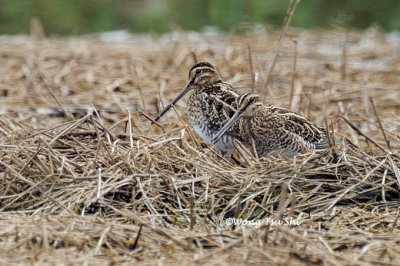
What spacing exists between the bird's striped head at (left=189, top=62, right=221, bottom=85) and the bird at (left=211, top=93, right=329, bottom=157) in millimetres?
611

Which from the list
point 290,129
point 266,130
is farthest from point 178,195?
point 290,129

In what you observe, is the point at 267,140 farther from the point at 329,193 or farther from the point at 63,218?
the point at 63,218

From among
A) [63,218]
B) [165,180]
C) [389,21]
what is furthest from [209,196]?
[389,21]

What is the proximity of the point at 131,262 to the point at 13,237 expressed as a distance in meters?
0.68

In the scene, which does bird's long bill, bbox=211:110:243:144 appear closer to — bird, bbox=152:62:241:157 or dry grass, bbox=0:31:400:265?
bird, bbox=152:62:241:157

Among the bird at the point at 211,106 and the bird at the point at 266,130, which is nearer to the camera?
the bird at the point at 266,130

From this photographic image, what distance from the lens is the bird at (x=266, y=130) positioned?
5.62 m

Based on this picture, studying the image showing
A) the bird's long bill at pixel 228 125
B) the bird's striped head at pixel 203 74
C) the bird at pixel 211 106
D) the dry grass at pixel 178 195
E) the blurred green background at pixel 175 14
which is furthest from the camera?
the blurred green background at pixel 175 14

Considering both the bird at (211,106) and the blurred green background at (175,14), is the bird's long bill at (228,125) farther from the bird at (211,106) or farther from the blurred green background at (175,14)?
the blurred green background at (175,14)

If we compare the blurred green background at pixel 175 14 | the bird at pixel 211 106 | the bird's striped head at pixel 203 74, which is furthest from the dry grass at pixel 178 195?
the blurred green background at pixel 175 14

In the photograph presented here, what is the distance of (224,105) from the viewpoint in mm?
5855

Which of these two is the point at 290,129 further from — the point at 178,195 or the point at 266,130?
the point at 178,195

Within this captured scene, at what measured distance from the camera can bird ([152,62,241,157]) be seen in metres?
5.76

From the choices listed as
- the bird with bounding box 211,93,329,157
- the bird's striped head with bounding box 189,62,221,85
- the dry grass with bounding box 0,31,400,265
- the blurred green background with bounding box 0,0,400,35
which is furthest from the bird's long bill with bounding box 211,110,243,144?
the blurred green background with bounding box 0,0,400,35
